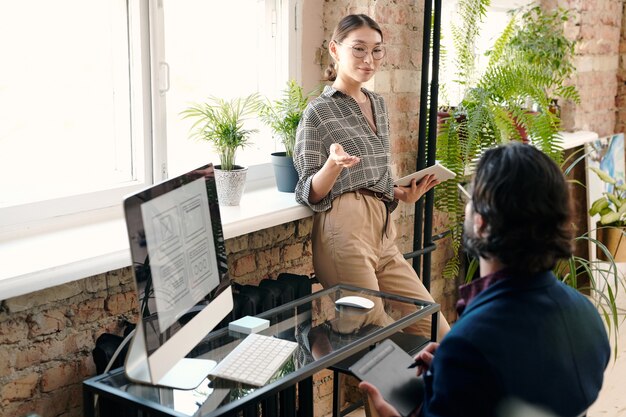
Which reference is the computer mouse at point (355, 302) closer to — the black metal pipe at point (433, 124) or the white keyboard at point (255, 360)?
the white keyboard at point (255, 360)

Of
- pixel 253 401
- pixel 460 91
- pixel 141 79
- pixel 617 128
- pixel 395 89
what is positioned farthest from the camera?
pixel 617 128

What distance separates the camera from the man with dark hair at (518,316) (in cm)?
157

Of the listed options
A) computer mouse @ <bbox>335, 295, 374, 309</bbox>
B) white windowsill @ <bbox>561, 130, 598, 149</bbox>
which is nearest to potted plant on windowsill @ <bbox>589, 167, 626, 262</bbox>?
white windowsill @ <bbox>561, 130, 598, 149</bbox>

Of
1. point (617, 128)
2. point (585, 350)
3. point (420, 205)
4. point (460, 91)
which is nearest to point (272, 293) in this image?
point (420, 205)

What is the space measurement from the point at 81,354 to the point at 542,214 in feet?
5.19

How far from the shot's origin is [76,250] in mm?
2467

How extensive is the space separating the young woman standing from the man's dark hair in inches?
54.4

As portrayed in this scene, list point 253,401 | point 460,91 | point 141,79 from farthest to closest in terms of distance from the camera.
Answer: point 460,91 → point 141,79 → point 253,401

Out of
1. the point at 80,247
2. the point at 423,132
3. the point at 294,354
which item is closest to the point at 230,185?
the point at 80,247

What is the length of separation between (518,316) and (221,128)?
1.74 meters

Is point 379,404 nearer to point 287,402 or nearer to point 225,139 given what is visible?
point 287,402

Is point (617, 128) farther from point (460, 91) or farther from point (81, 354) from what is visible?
point (81, 354)

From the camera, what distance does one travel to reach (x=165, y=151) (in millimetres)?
3072

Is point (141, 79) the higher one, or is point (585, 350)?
point (141, 79)
